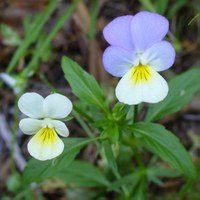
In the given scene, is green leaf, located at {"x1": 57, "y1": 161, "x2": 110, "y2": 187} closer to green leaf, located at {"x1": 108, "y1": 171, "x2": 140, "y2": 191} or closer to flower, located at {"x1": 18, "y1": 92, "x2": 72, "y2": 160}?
green leaf, located at {"x1": 108, "y1": 171, "x2": 140, "y2": 191}

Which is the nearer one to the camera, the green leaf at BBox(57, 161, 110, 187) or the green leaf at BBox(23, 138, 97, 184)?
the green leaf at BBox(23, 138, 97, 184)

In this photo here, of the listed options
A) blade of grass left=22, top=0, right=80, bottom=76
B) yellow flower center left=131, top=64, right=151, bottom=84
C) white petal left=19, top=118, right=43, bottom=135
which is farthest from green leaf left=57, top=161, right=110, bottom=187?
yellow flower center left=131, top=64, right=151, bottom=84

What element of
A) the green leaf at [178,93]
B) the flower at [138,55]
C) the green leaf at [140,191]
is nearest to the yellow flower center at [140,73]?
the flower at [138,55]

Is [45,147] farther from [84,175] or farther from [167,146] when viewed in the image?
[84,175]

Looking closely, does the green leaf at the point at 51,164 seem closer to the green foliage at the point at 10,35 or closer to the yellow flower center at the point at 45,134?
the yellow flower center at the point at 45,134

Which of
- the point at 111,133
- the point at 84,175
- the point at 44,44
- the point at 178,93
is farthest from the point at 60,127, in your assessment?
the point at 44,44

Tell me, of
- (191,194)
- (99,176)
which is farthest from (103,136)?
(191,194)
